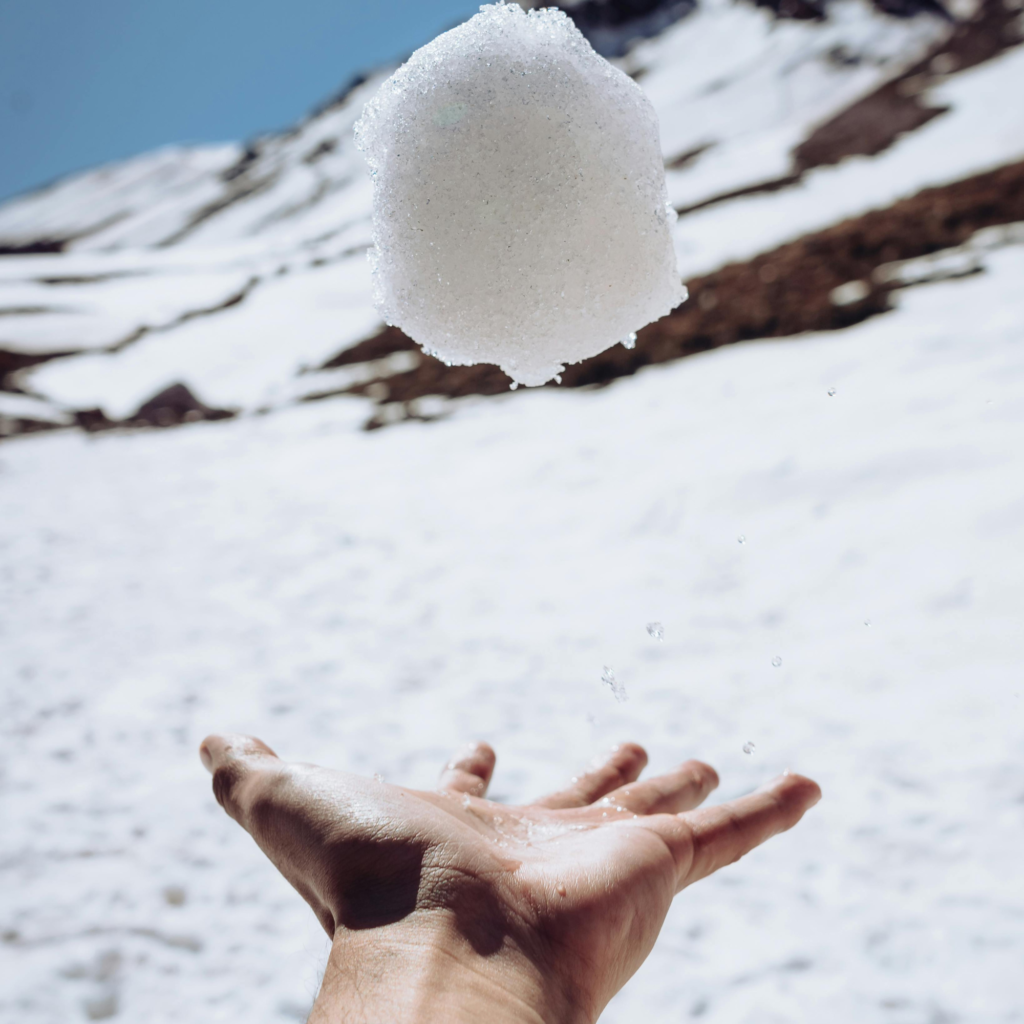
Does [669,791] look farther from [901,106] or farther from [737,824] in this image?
[901,106]

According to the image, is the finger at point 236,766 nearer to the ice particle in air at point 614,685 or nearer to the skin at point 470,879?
the skin at point 470,879

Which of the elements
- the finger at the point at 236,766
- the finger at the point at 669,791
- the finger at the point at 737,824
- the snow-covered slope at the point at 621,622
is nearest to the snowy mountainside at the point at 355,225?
the snow-covered slope at the point at 621,622

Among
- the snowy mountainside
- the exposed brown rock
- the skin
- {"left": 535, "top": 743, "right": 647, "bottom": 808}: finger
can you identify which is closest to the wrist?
the skin

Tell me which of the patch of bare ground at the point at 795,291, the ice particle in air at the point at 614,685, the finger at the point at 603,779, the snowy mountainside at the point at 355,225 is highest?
the snowy mountainside at the point at 355,225

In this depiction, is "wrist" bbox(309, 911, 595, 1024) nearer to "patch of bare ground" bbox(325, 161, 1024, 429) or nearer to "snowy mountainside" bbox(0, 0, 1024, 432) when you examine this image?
"patch of bare ground" bbox(325, 161, 1024, 429)

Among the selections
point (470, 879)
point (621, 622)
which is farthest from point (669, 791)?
point (621, 622)
